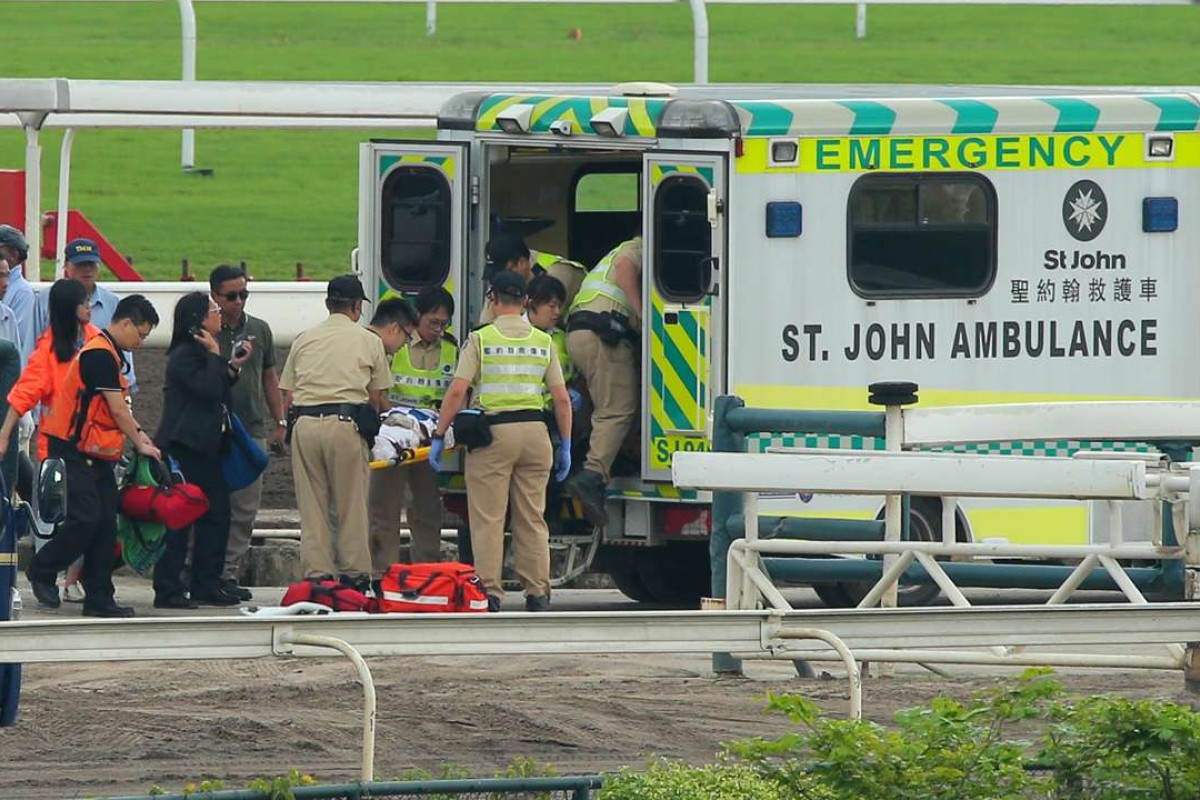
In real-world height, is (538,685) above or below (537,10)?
below

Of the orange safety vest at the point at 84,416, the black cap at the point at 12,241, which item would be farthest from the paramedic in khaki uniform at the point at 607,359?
the black cap at the point at 12,241

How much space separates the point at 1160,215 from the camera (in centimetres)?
1239

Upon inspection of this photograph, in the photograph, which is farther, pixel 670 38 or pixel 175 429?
pixel 670 38

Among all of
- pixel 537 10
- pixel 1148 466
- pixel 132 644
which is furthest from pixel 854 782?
pixel 537 10

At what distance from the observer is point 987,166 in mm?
12227

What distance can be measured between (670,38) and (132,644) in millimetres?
50996

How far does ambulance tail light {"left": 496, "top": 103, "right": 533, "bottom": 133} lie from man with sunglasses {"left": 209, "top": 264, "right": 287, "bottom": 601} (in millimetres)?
1522

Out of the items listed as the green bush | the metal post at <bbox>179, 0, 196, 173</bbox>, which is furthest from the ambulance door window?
the metal post at <bbox>179, 0, 196, 173</bbox>

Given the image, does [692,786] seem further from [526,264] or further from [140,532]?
[140,532]

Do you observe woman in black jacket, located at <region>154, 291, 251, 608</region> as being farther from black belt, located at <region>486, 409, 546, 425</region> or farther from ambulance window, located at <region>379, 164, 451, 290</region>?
black belt, located at <region>486, 409, 546, 425</region>

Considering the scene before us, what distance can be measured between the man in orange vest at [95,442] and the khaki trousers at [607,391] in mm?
1963

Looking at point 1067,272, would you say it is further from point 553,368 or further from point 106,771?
point 106,771

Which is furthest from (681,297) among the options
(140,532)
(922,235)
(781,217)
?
(140,532)

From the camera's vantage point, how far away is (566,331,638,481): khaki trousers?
12.3 m
